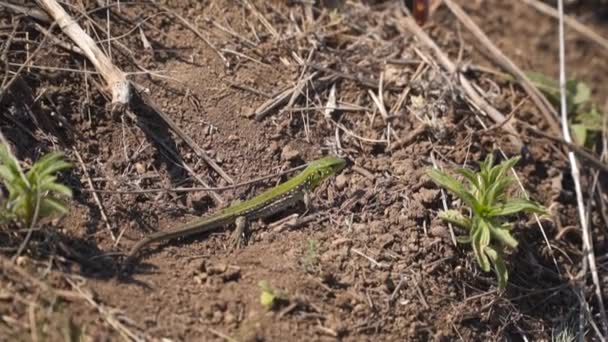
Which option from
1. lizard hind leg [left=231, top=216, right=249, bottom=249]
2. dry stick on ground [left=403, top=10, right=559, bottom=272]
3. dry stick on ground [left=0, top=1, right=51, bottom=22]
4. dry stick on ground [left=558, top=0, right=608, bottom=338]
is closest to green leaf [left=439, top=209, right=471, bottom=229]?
dry stick on ground [left=403, top=10, right=559, bottom=272]

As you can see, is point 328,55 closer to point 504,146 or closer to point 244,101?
point 244,101

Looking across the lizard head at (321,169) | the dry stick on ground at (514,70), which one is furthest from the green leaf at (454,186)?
the dry stick on ground at (514,70)

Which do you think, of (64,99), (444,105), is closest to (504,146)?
(444,105)

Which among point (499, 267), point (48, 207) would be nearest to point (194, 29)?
point (48, 207)

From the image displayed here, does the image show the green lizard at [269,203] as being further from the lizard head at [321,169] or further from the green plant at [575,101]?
the green plant at [575,101]

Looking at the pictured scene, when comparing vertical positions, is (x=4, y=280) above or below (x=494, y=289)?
above

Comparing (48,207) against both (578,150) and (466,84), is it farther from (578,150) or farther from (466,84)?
(578,150)
